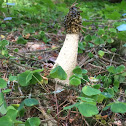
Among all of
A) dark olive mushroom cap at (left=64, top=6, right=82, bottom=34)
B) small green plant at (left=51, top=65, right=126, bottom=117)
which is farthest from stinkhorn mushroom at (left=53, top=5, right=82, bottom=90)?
small green plant at (left=51, top=65, right=126, bottom=117)

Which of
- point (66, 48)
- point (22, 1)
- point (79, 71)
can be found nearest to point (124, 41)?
point (66, 48)

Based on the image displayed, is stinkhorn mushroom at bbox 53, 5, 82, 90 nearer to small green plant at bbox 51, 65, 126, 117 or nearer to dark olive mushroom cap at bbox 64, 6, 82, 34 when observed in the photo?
dark olive mushroom cap at bbox 64, 6, 82, 34

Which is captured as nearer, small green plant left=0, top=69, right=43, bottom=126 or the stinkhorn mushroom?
small green plant left=0, top=69, right=43, bottom=126

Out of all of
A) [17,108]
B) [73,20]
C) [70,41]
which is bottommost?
[17,108]

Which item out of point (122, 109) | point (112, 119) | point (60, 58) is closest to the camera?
point (122, 109)

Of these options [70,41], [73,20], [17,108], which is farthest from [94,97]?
[73,20]

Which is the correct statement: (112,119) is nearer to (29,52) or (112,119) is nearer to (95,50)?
(95,50)

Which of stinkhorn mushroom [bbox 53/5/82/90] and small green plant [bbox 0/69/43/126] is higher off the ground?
stinkhorn mushroom [bbox 53/5/82/90]

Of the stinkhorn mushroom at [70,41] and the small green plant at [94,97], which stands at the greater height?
the stinkhorn mushroom at [70,41]

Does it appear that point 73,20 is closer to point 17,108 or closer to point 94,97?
point 94,97

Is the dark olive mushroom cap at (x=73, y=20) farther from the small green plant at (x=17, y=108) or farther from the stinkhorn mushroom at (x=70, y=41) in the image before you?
the small green plant at (x=17, y=108)

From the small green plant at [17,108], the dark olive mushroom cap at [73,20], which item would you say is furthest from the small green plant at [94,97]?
the dark olive mushroom cap at [73,20]
